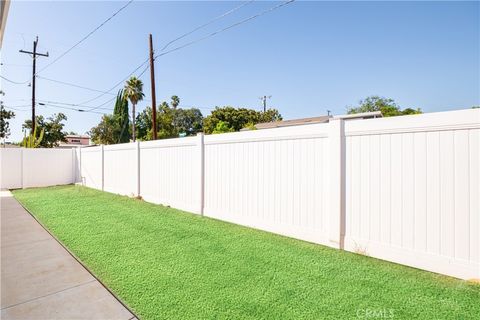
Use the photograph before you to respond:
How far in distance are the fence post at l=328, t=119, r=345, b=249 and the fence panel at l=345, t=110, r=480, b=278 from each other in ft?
0.29

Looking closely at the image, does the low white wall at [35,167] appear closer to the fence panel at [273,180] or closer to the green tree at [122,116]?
the fence panel at [273,180]

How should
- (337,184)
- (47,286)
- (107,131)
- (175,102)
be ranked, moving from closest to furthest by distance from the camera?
(47,286) → (337,184) → (107,131) → (175,102)

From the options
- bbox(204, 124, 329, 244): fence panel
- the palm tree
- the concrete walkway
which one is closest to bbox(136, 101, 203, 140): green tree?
the palm tree

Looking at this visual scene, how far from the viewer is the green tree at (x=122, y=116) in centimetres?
3063

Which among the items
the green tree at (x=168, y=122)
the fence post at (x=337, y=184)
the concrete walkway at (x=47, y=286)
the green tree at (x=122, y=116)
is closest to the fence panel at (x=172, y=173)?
the concrete walkway at (x=47, y=286)

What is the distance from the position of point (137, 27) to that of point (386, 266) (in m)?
12.0

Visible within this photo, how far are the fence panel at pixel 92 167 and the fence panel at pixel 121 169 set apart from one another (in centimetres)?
49

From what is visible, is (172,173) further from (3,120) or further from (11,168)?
(3,120)

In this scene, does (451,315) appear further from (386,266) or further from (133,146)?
(133,146)

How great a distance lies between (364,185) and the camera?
3867 millimetres

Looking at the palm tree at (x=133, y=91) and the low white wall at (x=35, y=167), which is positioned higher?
the palm tree at (x=133, y=91)

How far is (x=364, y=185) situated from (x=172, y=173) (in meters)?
5.40

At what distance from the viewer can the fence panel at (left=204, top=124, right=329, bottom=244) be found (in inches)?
172
